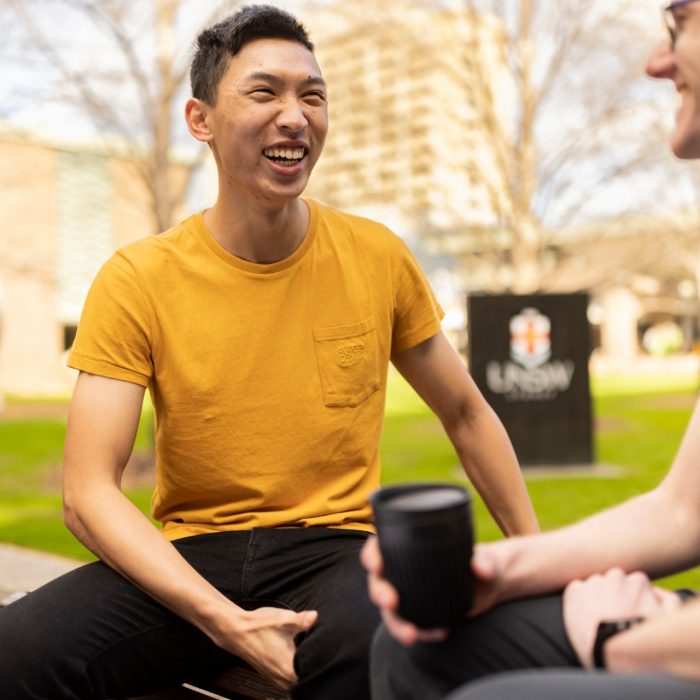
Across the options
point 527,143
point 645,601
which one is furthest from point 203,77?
point 527,143

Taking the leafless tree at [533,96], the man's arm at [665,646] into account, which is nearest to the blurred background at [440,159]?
the leafless tree at [533,96]

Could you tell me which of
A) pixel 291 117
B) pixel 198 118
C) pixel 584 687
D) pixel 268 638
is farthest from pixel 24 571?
pixel 584 687

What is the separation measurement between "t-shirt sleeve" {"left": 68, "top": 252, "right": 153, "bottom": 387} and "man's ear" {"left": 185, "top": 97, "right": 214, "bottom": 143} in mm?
424

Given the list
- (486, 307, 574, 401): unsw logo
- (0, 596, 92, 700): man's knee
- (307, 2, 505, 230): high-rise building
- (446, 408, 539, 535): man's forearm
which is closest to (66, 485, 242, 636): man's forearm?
(0, 596, 92, 700): man's knee

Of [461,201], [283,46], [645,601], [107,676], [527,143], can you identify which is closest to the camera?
[645,601]

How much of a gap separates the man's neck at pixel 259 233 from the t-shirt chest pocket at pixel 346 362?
0.76 feet

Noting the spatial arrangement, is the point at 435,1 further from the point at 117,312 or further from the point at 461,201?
the point at 117,312

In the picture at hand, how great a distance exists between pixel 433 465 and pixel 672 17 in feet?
26.1

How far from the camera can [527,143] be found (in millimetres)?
10648

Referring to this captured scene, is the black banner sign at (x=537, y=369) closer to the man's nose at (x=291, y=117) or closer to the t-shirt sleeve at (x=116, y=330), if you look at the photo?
the man's nose at (x=291, y=117)

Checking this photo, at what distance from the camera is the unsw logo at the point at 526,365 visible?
30.1ft

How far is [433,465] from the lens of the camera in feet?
30.4

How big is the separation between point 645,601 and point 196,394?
1109 mm

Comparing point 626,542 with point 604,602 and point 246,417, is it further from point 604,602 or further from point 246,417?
point 246,417
